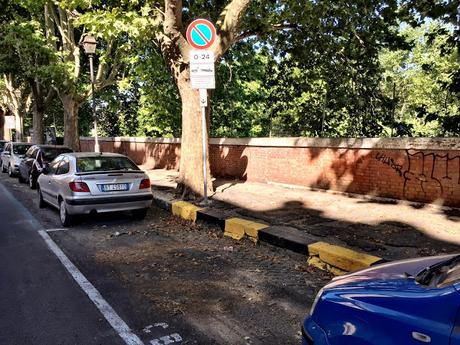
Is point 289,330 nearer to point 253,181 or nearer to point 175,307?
point 175,307

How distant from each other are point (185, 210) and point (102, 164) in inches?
76.6

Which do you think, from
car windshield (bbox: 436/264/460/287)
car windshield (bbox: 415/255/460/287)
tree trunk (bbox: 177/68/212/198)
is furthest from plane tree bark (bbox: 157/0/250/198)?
car windshield (bbox: 436/264/460/287)

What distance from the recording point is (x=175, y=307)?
4645mm

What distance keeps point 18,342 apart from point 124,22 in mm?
7394

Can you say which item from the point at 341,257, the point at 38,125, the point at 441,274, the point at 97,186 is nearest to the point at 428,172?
the point at 341,257

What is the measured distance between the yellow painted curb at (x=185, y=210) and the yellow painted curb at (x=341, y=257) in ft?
11.5

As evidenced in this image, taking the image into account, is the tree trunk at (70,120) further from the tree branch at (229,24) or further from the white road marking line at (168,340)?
the white road marking line at (168,340)

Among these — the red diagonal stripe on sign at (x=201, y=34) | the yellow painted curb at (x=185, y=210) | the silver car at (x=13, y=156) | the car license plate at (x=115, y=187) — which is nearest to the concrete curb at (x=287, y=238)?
the yellow painted curb at (x=185, y=210)

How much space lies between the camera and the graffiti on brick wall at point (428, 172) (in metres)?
8.40

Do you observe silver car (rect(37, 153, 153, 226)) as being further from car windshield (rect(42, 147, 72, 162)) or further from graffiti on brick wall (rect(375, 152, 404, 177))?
car windshield (rect(42, 147, 72, 162))

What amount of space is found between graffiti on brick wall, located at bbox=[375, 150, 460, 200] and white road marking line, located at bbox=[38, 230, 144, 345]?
662 cm

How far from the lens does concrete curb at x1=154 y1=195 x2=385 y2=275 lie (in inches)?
221

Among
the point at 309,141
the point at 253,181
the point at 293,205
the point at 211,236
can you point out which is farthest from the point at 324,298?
the point at 253,181

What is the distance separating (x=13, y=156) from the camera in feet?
61.6
